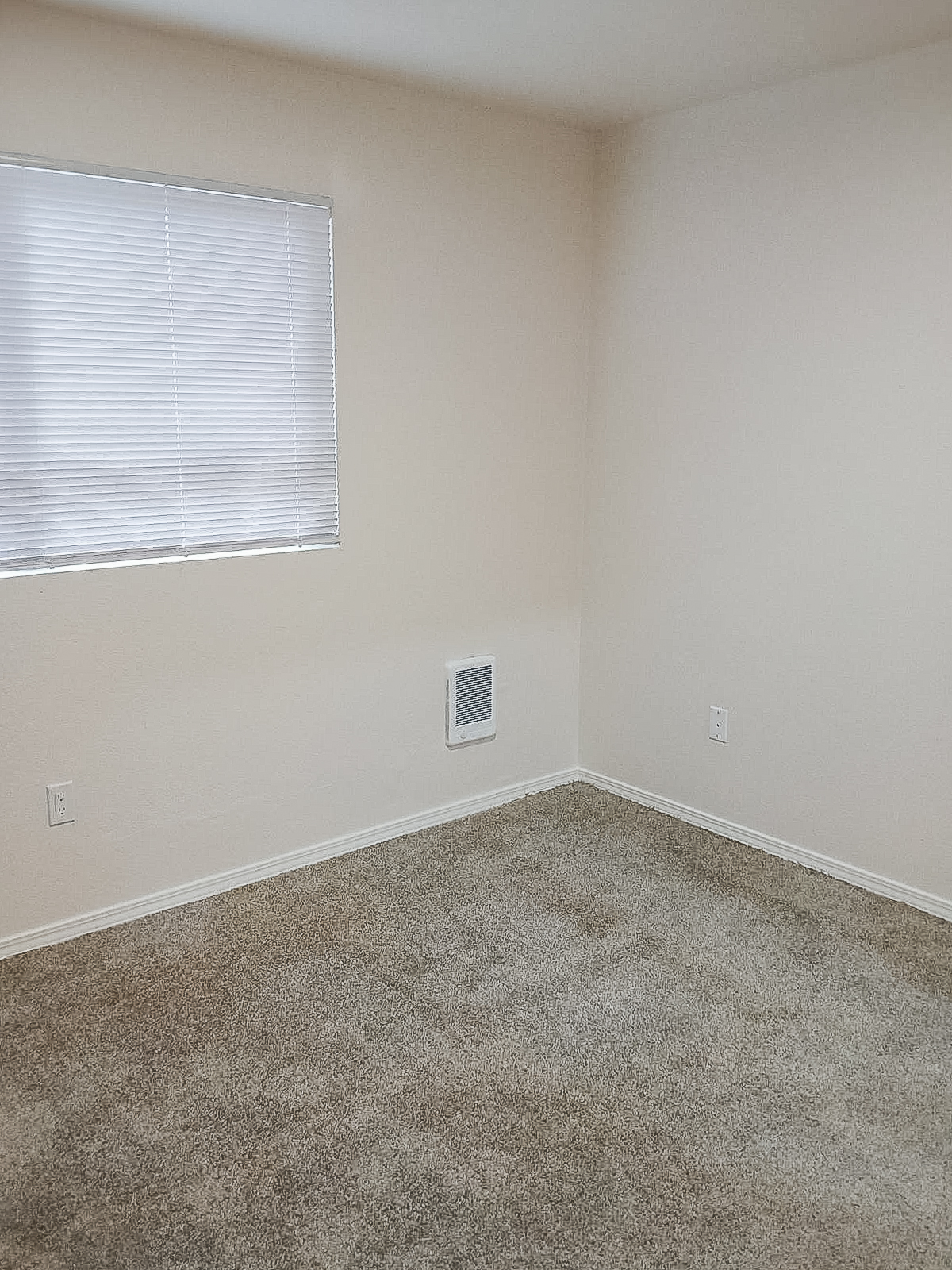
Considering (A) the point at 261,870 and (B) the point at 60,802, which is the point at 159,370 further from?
(A) the point at 261,870

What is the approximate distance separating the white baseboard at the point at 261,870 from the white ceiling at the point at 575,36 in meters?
2.42

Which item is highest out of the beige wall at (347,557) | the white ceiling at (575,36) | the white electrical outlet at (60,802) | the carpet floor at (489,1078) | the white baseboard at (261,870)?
the white ceiling at (575,36)

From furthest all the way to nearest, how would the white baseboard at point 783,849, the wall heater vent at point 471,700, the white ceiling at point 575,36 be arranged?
the wall heater vent at point 471,700 → the white baseboard at point 783,849 → the white ceiling at point 575,36

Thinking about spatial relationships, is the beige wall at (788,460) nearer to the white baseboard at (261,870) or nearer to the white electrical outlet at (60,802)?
the white baseboard at (261,870)

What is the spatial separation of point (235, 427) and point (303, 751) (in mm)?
1060

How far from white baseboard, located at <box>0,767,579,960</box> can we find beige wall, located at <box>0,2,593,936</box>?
A: 0.11 ft

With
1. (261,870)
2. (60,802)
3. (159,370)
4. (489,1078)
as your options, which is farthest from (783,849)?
(159,370)

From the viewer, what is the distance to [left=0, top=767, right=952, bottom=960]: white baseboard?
298cm

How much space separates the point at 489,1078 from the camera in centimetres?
232

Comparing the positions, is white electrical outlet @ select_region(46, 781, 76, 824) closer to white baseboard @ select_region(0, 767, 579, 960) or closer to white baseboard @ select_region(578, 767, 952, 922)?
white baseboard @ select_region(0, 767, 579, 960)

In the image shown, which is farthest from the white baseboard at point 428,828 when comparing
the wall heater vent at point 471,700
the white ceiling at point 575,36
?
the white ceiling at point 575,36

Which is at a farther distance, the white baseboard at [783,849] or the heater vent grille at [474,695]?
the heater vent grille at [474,695]

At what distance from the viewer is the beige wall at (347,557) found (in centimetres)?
281

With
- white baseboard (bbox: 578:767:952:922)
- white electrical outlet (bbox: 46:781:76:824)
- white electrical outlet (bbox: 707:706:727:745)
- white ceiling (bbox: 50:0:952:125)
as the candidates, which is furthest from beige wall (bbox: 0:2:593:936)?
white electrical outlet (bbox: 707:706:727:745)
